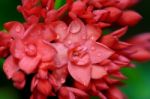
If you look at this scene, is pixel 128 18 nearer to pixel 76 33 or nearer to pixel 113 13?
pixel 113 13

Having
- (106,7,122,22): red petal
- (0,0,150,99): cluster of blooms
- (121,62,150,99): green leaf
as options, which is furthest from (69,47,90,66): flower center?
(121,62,150,99): green leaf

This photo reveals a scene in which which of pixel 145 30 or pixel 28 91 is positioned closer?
pixel 28 91

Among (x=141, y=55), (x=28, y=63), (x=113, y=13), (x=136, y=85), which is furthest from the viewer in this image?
(x=136, y=85)

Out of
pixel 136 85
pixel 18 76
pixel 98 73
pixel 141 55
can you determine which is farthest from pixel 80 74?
pixel 136 85

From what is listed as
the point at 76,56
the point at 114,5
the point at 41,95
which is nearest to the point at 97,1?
the point at 114,5

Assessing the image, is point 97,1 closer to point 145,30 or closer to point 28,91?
point 28,91

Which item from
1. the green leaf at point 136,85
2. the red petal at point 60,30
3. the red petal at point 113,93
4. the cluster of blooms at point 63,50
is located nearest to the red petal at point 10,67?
the cluster of blooms at point 63,50

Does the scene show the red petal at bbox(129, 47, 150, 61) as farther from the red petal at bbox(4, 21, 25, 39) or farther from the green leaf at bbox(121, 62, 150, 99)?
the red petal at bbox(4, 21, 25, 39)
